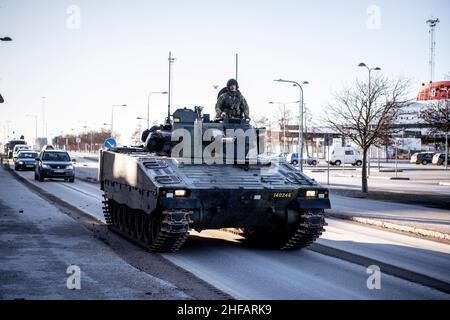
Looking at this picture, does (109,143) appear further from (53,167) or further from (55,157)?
(55,157)

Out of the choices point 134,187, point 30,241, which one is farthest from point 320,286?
point 30,241

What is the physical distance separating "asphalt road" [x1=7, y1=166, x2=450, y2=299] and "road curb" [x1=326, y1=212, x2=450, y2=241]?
66 centimetres

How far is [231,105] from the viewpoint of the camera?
1458 centimetres

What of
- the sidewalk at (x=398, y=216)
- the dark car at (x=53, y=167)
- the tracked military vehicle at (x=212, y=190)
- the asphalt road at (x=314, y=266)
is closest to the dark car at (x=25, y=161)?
the dark car at (x=53, y=167)

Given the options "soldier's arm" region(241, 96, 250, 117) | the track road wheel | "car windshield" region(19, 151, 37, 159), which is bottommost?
the track road wheel

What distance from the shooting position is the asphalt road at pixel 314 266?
886 cm

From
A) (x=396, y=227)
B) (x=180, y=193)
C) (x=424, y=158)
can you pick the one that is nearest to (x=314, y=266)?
(x=180, y=193)

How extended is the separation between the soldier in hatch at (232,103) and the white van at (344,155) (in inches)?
2359

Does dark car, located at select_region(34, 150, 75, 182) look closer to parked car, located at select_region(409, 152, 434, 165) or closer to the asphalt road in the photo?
the asphalt road

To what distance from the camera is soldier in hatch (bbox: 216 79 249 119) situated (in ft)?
47.8

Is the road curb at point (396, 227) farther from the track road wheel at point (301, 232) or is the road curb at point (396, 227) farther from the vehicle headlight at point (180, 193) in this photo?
the vehicle headlight at point (180, 193)

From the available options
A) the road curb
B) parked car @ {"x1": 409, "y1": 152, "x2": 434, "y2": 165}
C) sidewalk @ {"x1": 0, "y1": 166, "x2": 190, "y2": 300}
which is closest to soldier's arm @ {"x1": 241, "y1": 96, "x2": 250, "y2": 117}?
sidewalk @ {"x1": 0, "y1": 166, "x2": 190, "y2": 300}
